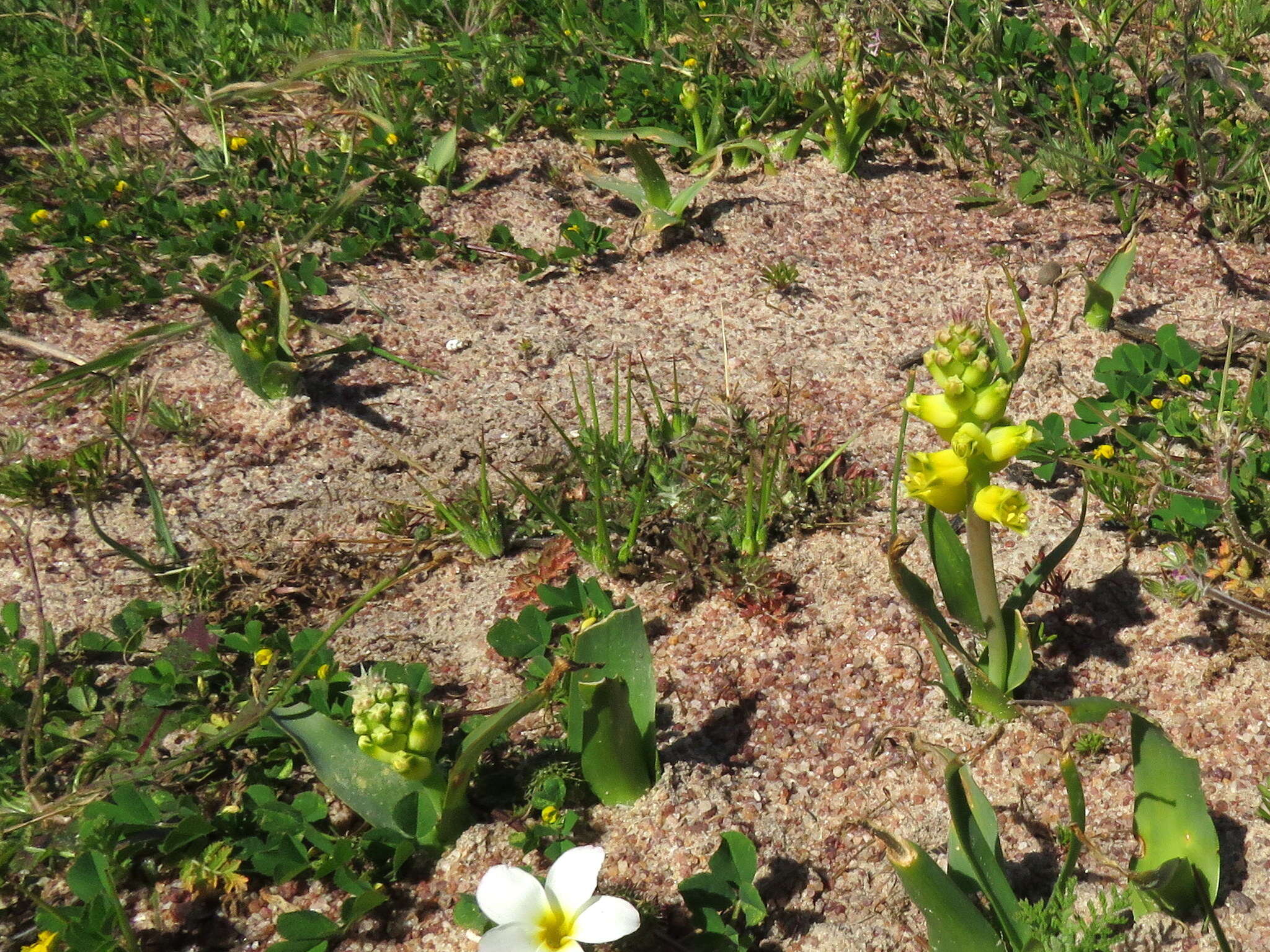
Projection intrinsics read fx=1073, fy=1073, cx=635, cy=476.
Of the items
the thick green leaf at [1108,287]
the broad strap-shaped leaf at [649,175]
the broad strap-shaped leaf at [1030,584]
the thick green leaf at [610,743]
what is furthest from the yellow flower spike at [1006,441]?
the broad strap-shaped leaf at [649,175]

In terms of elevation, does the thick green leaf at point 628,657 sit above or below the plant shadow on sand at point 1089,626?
above

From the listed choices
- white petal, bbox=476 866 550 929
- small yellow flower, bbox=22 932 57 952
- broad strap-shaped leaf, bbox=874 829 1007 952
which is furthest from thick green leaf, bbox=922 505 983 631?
small yellow flower, bbox=22 932 57 952

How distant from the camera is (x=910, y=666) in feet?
7.83

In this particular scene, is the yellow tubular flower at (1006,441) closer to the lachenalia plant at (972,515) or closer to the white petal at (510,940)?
the lachenalia plant at (972,515)

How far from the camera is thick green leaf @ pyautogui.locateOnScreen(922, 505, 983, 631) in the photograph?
206 centimetres

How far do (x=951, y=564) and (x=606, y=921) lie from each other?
36.5 inches

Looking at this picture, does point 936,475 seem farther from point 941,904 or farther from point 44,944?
point 44,944

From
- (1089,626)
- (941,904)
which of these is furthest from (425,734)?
(1089,626)

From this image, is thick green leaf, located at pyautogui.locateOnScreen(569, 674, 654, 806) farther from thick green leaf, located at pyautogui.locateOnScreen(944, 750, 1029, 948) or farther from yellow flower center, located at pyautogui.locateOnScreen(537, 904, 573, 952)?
thick green leaf, located at pyautogui.locateOnScreen(944, 750, 1029, 948)

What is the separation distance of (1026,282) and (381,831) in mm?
2595

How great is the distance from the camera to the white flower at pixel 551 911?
1.71 meters

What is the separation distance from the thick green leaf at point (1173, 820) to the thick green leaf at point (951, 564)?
1.27 feet

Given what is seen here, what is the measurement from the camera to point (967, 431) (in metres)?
1.76

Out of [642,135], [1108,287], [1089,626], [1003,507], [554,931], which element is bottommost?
[1089,626]
